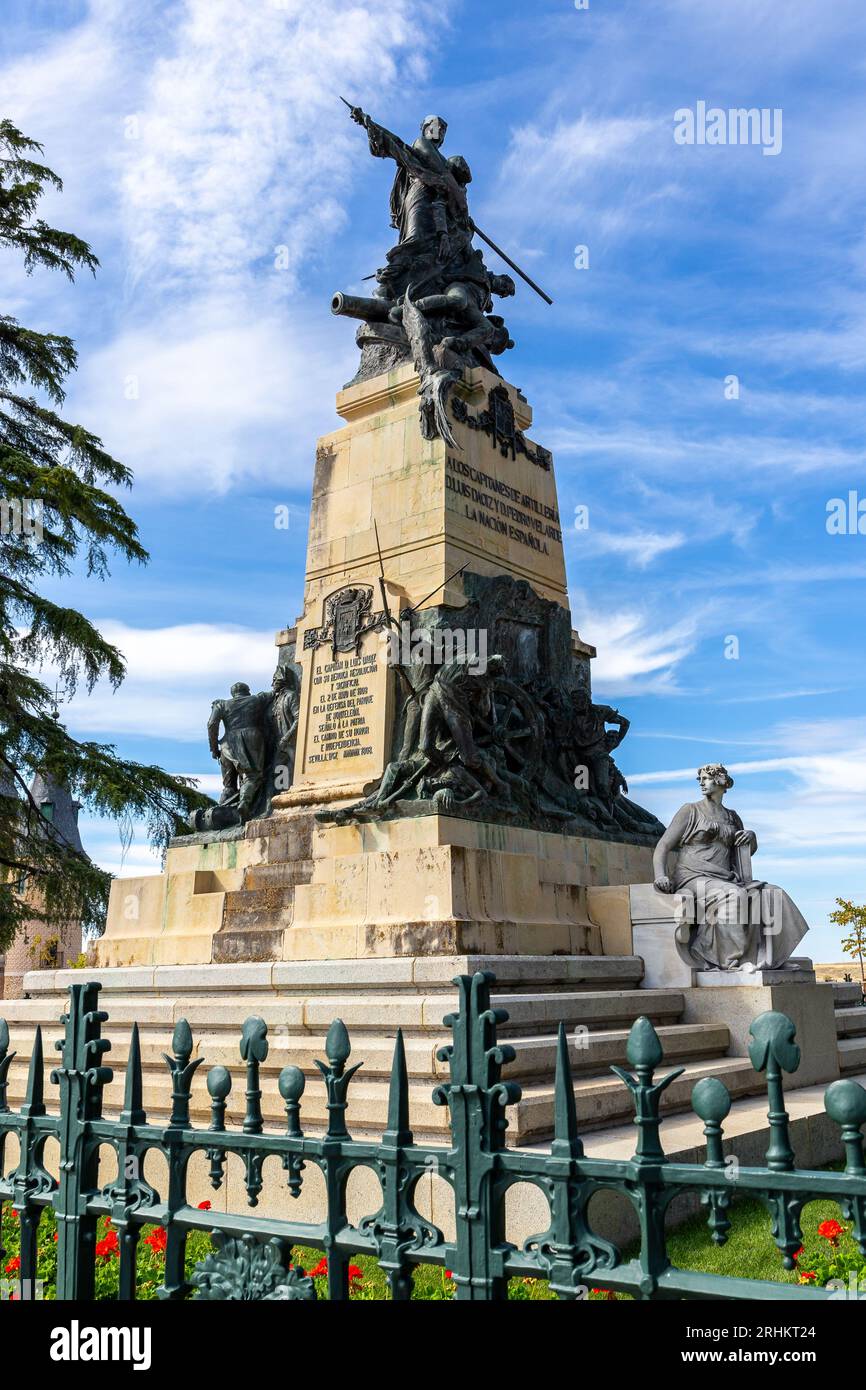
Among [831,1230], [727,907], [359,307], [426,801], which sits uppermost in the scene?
[359,307]

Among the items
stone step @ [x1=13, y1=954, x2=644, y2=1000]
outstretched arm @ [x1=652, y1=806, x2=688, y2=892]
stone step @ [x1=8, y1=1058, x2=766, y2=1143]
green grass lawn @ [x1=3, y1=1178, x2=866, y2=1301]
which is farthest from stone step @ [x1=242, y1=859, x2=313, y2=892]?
green grass lawn @ [x1=3, y1=1178, x2=866, y2=1301]

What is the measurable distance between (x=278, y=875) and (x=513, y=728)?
2748 mm

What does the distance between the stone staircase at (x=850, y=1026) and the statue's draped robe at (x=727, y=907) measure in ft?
3.85

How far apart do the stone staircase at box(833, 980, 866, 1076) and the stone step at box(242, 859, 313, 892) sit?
516 centimetres

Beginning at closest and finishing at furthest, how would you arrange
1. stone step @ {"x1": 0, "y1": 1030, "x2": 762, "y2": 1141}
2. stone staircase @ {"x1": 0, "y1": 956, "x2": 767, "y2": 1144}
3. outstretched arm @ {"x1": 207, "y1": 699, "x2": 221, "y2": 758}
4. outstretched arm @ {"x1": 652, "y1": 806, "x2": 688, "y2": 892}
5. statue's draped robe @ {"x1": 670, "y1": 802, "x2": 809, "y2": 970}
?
stone step @ {"x1": 0, "y1": 1030, "x2": 762, "y2": 1141}
stone staircase @ {"x1": 0, "y1": 956, "x2": 767, "y2": 1144}
statue's draped robe @ {"x1": 670, "y1": 802, "x2": 809, "y2": 970}
outstretched arm @ {"x1": 652, "y1": 806, "x2": 688, "y2": 892}
outstretched arm @ {"x1": 207, "y1": 699, "x2": 221, "y2": 758}

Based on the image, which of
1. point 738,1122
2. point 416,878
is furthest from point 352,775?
point 738,1122

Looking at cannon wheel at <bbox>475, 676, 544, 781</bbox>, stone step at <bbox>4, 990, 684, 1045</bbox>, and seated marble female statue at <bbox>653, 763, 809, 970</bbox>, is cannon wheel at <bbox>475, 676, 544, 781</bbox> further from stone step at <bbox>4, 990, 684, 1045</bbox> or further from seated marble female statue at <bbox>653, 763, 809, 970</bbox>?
stone step at <bbox>4, 990, 684, 1045</bbox>

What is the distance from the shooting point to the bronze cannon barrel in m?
14.2

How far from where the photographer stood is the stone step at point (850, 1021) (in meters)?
11.6

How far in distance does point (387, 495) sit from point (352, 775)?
10.4ft

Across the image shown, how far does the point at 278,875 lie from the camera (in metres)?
11.4

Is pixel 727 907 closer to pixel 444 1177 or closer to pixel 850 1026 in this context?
pixel 850 1026

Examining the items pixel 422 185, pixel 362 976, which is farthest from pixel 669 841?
pixel 422 185

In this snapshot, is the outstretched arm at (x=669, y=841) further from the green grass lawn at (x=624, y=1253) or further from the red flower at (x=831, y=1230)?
the red flower at (x=831, y=1230)
